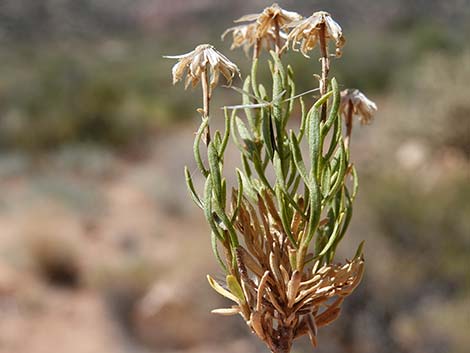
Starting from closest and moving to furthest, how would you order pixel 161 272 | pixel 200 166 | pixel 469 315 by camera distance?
1. pixel 200 166
2. pixel 469 315
3. pixel 161 272

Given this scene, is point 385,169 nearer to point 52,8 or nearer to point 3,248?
point 3,248

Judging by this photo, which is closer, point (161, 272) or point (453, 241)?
point (453, 241)

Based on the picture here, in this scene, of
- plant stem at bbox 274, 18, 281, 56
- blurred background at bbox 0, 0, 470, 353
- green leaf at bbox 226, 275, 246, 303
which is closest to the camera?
green leaf at bbox 226, 275, 246, 303

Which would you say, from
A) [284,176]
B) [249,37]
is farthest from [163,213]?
[284,176]

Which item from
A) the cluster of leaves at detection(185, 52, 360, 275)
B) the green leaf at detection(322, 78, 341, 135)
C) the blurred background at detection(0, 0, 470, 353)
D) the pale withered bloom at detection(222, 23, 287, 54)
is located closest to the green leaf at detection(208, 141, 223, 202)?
the cluster of leaves at detection(185, 52, 360, 275)

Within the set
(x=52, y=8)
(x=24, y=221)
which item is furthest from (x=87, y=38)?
(x=24, y=221)

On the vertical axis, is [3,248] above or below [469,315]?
above

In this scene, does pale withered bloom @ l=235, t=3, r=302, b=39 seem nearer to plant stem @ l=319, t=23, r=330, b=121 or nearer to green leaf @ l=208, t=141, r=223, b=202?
plant stem @ l=319, t=23, r=330, b=121
